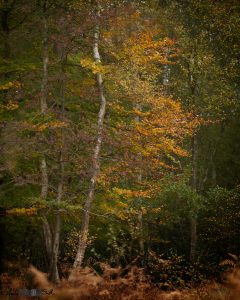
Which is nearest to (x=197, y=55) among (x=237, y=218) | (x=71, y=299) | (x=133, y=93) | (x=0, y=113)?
(x=133, y=93)

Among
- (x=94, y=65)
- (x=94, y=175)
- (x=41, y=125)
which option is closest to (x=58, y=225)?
(x=94, y=175)

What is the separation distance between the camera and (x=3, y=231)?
14742 mm

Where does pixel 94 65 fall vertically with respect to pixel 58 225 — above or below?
above

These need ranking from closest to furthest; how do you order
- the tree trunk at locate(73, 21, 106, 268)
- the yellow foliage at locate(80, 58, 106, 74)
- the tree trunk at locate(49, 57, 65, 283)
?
1. the tree trunk at locate(73, 21, 106, 268)
2. the yellow foliage at locate(80, 58, 106, 74)
3. the tree trunk at locate(49, 57, 65, 283)

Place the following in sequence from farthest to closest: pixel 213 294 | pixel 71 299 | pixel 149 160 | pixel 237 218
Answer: pixel 237 218 → pixel 149 160 → pixel 213 294 → pixel 71 299

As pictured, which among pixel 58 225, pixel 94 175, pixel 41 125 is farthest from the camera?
pixel 58 225

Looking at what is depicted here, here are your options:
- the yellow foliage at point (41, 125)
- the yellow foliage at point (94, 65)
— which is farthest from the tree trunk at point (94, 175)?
the yellow foliage at point (41, 125)

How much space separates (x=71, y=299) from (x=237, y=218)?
42.9 ft

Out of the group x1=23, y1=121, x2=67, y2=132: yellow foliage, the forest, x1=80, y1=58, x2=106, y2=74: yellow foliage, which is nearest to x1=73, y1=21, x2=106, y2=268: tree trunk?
the forest

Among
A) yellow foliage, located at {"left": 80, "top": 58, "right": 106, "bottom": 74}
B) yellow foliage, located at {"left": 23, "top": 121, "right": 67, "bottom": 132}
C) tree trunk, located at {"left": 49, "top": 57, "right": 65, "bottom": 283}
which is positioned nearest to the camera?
yellow foliage, located at {"left": 23, "top": 121, "right": 67, "bottom": 132}

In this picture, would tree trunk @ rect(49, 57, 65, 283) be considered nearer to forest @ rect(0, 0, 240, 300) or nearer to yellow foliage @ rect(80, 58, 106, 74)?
forest @ rect(0, 0, 240, 300)

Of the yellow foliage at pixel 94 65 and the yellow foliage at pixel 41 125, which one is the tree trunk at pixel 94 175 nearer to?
the yellow foliage at pixel 94 65

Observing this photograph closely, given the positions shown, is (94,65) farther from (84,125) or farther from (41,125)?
(41,125)

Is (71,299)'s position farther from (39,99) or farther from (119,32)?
(119,32)
